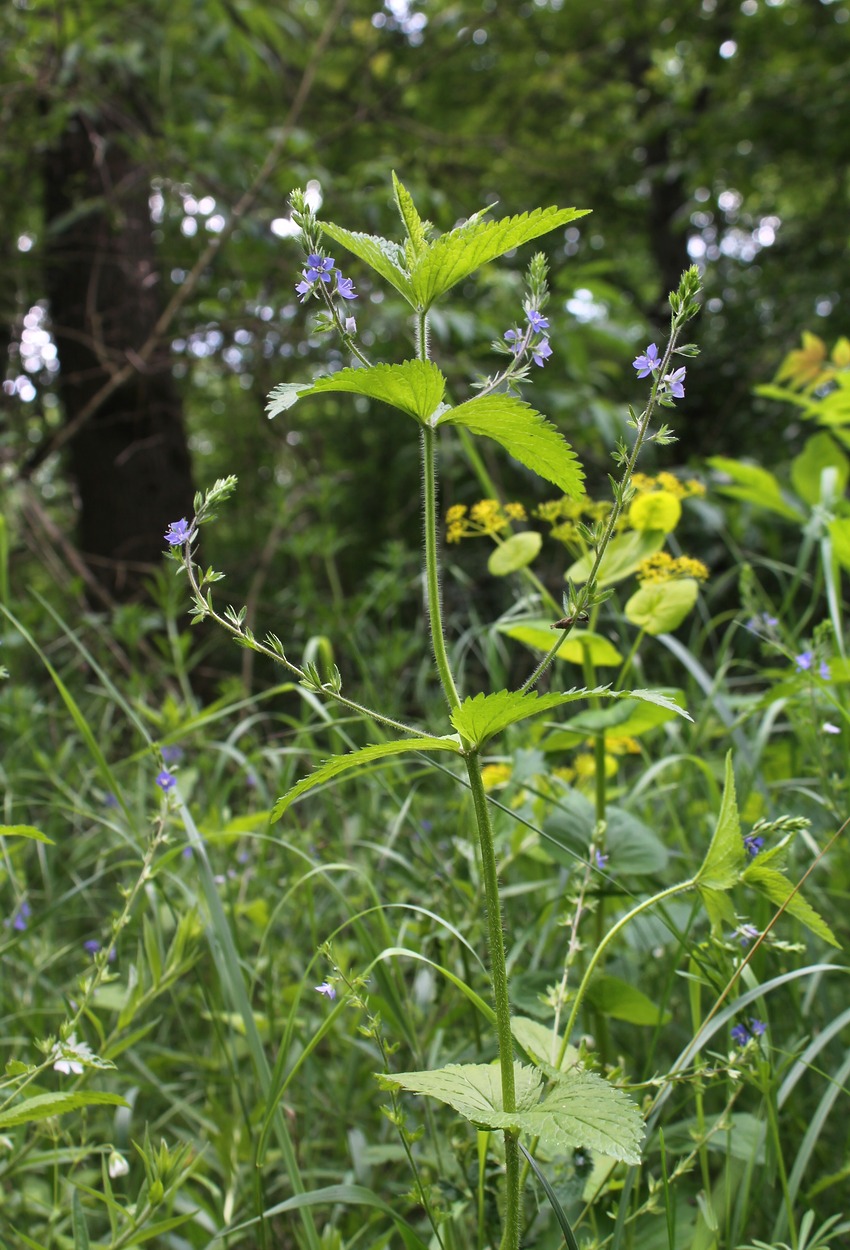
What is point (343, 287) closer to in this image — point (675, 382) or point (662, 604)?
point (675, 382)

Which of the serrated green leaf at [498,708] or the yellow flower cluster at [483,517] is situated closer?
the serrated green leaf at [498,708]

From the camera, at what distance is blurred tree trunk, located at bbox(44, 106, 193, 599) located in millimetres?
3660

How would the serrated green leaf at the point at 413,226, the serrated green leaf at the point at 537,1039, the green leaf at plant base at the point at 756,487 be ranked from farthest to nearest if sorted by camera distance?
the green leaf at plant base at the point at 756,487
the serrated green leaf at the point at 537,1039
the serrated green leaf at the point at 413,226

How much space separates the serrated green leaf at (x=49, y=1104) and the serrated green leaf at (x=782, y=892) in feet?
1.93

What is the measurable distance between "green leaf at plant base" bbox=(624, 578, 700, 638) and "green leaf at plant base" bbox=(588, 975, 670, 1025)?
44 cm

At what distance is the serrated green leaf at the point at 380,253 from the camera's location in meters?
0.73

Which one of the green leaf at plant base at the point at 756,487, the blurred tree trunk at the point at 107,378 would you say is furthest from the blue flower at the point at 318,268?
the blurred tree trunk at the point at 107,378

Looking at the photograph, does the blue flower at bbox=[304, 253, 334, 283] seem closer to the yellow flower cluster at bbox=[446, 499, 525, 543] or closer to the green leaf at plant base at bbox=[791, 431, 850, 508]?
the yellow flower cluster at bbox=[446, 499, 525, 543]

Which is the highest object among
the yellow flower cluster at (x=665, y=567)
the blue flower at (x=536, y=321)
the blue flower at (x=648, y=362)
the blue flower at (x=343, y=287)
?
the blue flower at (x=343, y=287)

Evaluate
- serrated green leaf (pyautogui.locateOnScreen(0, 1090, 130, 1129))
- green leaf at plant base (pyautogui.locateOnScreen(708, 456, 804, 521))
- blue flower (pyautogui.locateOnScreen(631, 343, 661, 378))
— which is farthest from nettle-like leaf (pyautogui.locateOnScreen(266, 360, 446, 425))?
green leaf at plant base (pyautogui.locateOnScreen(708, 456, 804, 521))

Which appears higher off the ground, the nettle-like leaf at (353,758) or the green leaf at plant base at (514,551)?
the nettle-like leaf at (353,758)

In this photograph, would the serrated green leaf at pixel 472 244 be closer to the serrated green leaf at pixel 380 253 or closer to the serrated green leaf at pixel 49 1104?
the serrated green leaf at pixel 380 253

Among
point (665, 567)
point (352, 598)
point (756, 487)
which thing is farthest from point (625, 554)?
point (352, 598)

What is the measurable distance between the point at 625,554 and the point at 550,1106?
78 cm
